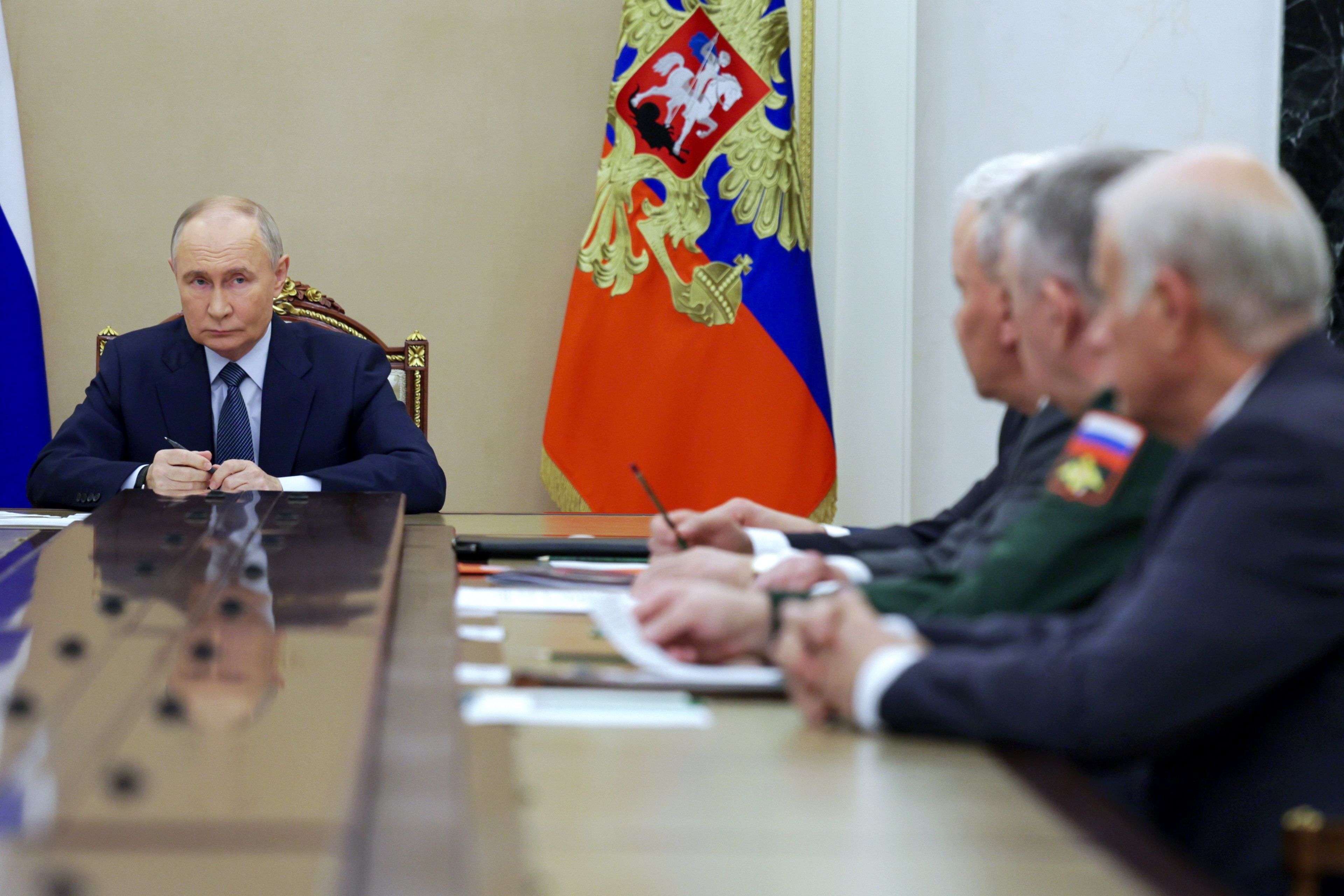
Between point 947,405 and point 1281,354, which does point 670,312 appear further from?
point 1281,354

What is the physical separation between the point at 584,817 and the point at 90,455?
2.71 metres

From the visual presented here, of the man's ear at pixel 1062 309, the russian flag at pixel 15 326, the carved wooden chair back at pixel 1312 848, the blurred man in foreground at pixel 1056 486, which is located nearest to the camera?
the carved wooden chair back at pixel 1312 848

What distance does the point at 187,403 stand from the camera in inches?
132

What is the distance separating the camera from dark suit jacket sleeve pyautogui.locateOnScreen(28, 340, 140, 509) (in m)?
3.02

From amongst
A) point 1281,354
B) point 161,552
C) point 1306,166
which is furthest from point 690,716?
point 1306,166

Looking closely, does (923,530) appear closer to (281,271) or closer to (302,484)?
(302,484)

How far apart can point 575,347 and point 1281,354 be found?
11.6 ft

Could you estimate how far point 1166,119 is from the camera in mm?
4070

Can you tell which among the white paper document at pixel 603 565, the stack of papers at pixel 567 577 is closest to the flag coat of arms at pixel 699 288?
the white paper document at pixel 603 565

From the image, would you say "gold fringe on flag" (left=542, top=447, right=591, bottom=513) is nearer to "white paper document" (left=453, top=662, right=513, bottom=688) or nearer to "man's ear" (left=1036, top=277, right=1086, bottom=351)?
"man's ear" (left=1036, top=277, right=1086, bottom=351)

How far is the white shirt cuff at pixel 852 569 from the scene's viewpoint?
1.98 m

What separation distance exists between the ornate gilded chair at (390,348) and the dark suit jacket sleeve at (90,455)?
0.58 meters

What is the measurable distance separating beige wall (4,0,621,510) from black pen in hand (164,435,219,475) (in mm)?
1586

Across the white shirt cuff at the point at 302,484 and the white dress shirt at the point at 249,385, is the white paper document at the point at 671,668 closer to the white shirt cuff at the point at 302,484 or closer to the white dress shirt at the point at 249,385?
the white shirt cuff at the point at 302,484
